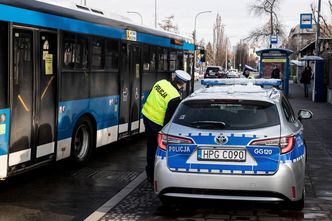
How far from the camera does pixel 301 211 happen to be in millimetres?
6488

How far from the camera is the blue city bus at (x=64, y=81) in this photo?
7.09 m

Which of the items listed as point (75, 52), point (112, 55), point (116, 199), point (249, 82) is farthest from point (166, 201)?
point (112, 55)

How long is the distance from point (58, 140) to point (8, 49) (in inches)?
77.8

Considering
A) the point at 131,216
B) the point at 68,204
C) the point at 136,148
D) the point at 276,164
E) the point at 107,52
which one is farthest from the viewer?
the point at 136,148

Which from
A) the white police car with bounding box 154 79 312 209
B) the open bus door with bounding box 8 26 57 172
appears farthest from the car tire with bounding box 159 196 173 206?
the open bus door with bounding box 8 26 57 172

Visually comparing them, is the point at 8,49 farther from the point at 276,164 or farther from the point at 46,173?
the point at 276,164

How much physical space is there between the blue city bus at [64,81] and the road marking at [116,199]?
128cm

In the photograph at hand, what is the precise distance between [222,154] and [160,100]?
1.76 metres

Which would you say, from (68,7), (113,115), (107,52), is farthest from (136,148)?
(68,7)

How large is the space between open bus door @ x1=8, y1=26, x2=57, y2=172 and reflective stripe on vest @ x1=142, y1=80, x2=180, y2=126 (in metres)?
1.63

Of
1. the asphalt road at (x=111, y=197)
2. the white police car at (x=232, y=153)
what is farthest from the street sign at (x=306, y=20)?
the white police car at (x=232, y=153)

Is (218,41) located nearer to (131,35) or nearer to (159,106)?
(131,35)

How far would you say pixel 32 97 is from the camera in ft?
24.8

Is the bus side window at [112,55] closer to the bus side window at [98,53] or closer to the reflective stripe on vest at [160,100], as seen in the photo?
the bus side window at [98,53]
